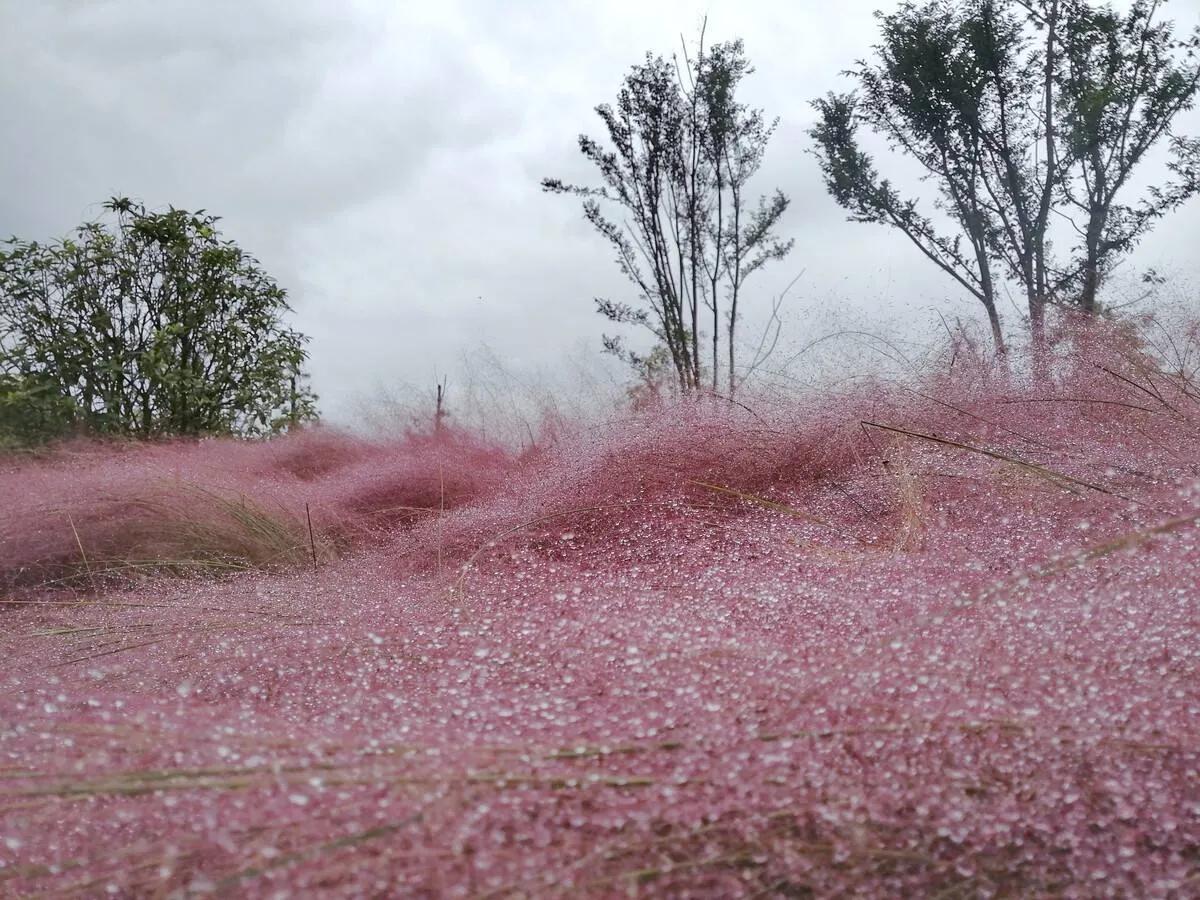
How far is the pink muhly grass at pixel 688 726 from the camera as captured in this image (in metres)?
0.37

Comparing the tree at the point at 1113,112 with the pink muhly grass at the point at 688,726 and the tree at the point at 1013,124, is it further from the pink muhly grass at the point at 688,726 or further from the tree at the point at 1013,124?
the pink muhly grass at the point at 688,726

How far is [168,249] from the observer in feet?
9.64

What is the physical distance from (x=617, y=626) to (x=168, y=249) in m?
2.87

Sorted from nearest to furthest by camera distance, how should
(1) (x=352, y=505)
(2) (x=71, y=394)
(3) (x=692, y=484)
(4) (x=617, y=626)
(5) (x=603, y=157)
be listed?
(4) (x=617, y=626) < (3) (x=692, y=484) < (1) (x=352, y=505) < (2) (x=71, y=394) < (5) (x=603, y=157)

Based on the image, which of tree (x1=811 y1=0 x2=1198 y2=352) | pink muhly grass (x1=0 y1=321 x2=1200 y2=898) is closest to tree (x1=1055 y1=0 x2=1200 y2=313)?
tree (x1=811 y1=0 x2=1198 y2=352)

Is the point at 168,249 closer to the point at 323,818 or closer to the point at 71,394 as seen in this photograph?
the point at 71,394

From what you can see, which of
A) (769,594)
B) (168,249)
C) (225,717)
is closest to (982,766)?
(769,594)

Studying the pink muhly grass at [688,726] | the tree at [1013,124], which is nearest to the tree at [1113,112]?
the tree at [1013,124]

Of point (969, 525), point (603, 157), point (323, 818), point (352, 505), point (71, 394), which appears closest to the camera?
point (323, 818)

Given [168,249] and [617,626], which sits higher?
[168,249]

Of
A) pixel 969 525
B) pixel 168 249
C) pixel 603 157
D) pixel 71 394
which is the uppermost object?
pixel 603 157

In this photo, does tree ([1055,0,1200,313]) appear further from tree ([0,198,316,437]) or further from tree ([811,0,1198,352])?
tree ([0,198,316,437])

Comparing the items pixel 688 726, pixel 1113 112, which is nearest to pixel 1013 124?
pixel 1113 112

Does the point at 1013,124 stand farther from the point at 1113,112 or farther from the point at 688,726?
the point at 688,726
